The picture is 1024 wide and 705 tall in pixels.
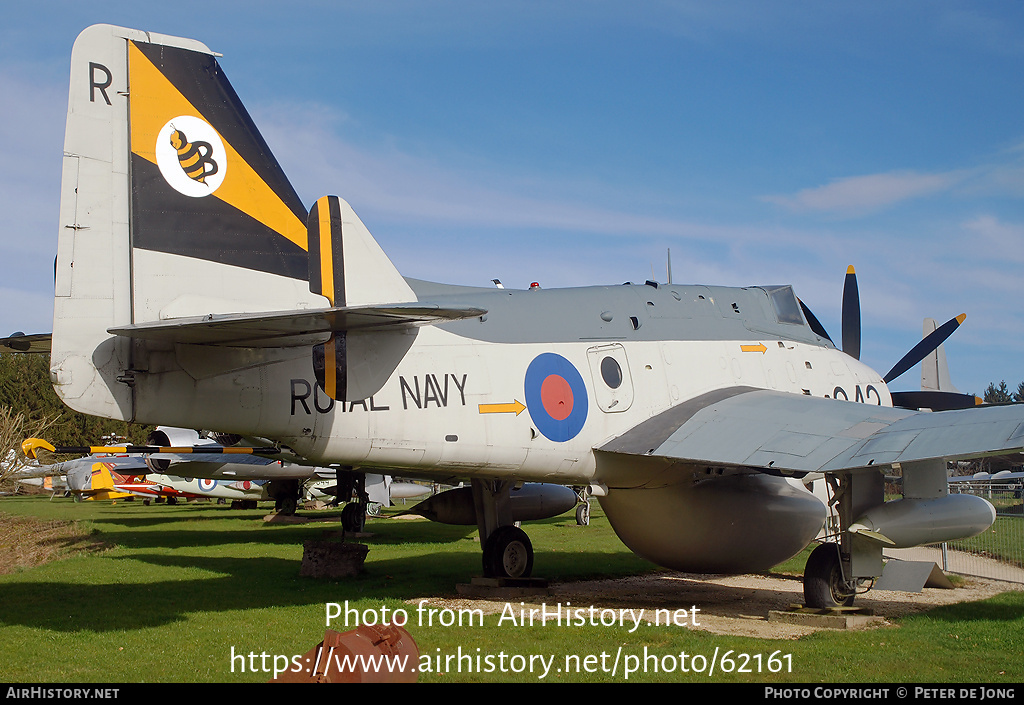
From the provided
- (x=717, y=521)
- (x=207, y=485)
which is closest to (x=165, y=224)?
(x=717, y=521)

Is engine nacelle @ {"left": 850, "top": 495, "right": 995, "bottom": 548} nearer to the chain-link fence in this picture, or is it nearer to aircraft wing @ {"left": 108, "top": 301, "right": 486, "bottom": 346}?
the chain-link fence

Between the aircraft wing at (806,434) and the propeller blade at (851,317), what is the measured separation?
4374mm

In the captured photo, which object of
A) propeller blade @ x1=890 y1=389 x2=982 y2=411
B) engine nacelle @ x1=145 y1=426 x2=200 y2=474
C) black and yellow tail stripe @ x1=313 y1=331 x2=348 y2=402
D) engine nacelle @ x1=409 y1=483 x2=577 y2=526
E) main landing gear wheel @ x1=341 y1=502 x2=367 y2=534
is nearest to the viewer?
black and yellow tail stripe @ x1=313 y1=331 x2=348 y2=402

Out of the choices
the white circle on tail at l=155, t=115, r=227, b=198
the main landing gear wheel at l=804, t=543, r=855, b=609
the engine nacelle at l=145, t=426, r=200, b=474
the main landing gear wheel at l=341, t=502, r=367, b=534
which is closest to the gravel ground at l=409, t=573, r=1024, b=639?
the main landing gear wheel at l=804, t=543, r=855, b=609

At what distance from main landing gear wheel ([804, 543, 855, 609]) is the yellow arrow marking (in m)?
3.90

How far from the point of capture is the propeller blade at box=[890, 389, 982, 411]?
12875 millimetres

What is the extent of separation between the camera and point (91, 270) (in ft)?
22.6

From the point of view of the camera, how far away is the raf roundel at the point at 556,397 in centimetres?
922

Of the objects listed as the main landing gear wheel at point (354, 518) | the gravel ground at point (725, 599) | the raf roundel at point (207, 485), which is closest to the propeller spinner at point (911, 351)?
the gravel ground at point (725, 599)

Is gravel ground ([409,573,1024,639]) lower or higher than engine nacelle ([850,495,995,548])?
lower

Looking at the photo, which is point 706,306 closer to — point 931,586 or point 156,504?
point 931,586

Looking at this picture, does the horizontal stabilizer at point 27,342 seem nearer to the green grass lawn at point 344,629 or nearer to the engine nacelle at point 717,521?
the green grass lawn at point 344,629

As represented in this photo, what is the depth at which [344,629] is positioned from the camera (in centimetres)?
860

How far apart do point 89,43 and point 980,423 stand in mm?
9313
